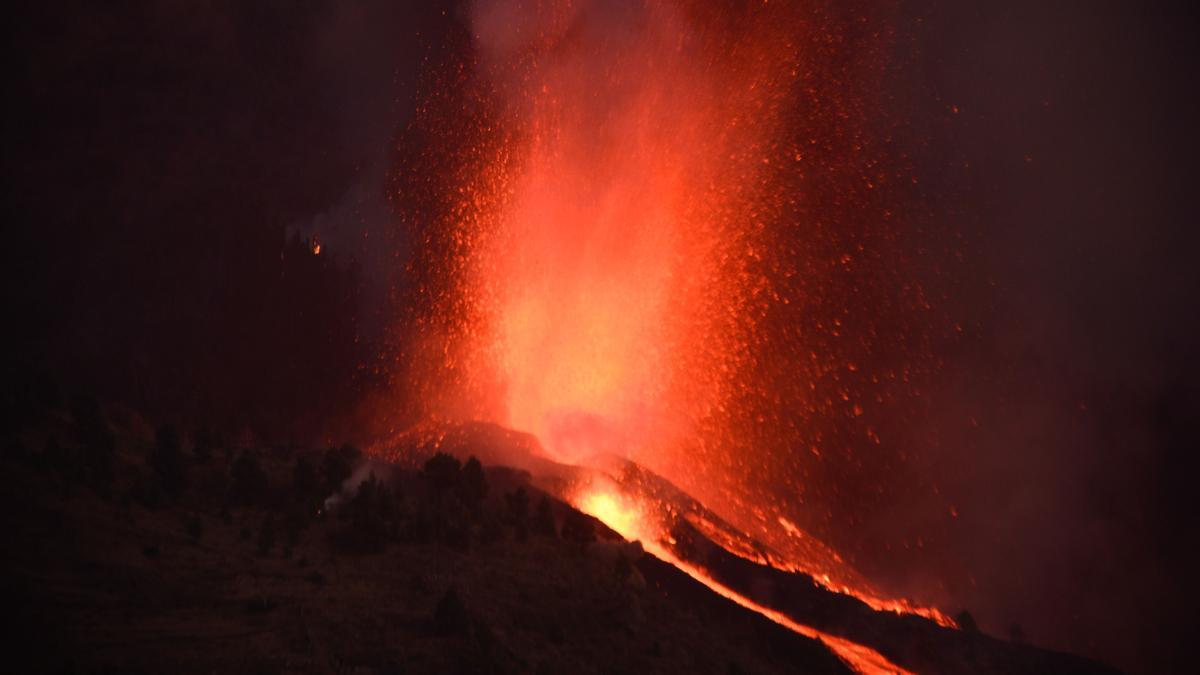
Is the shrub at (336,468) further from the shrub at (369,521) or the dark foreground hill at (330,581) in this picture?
the shrub at (369,521)

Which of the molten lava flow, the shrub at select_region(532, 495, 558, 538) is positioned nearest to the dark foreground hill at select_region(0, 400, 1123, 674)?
the shrub at select_region(532, 495, 558, 538)

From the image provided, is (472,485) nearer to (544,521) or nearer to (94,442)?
(544,521)

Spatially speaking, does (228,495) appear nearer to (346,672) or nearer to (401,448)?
(346,672)

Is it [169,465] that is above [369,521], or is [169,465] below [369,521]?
below

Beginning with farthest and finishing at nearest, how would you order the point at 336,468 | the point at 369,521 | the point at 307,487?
the point at 336,468
the point at 307,487
the point at 369,521

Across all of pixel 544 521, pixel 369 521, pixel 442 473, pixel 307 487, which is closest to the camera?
pixel 369 521

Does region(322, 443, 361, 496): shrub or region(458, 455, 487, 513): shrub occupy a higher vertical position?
region(458, 455, 487, 513): shrub

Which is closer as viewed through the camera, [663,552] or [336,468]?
[336,468]

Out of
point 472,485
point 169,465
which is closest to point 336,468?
point 472,485

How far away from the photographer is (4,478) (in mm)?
25578

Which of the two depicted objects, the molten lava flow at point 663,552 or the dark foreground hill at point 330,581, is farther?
the molten lava flow at point 663,552

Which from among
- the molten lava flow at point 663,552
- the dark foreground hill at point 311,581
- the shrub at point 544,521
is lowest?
the dark foreground hill at point 311,581

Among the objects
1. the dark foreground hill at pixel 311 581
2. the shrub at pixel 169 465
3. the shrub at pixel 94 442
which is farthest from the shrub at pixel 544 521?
the shrub at pixel 94 442

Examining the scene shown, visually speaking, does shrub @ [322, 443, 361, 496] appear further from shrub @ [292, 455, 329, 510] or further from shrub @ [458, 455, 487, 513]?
shrub @ [458, 455, 487, 513]
